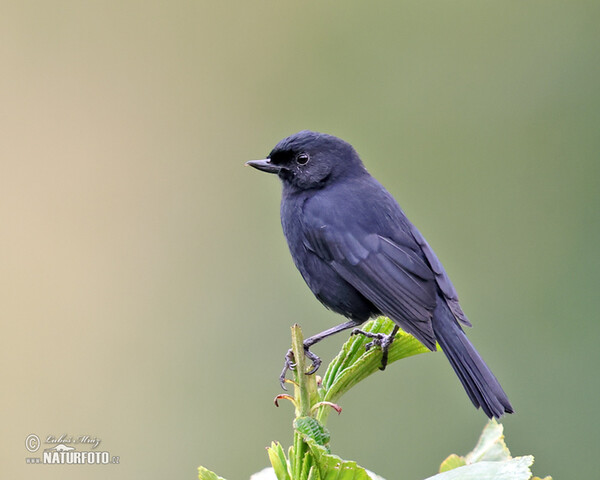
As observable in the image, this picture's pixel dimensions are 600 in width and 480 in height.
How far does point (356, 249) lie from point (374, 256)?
0.30 ft

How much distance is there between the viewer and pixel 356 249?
3.41m

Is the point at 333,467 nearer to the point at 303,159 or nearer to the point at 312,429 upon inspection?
the point at 312,429

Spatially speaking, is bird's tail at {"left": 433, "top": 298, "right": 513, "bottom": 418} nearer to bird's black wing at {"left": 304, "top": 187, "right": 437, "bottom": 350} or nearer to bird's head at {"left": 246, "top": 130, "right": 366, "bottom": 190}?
bird's black wing at {"left": 304, "top": 187, "right": 437, "bottom": 350}

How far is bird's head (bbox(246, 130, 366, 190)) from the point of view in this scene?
385cm

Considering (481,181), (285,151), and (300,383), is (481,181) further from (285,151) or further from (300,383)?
(300,383)

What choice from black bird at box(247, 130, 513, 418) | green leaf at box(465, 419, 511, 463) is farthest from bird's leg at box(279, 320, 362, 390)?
green leaf at box(465, 419, 511, 463)

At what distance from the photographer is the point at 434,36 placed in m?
7.67

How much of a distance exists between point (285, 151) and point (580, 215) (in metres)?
3.23

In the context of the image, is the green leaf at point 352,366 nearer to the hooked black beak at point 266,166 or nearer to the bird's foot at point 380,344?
the bird's foot at point 380,344

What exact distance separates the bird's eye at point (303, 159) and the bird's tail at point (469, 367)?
1015mm
